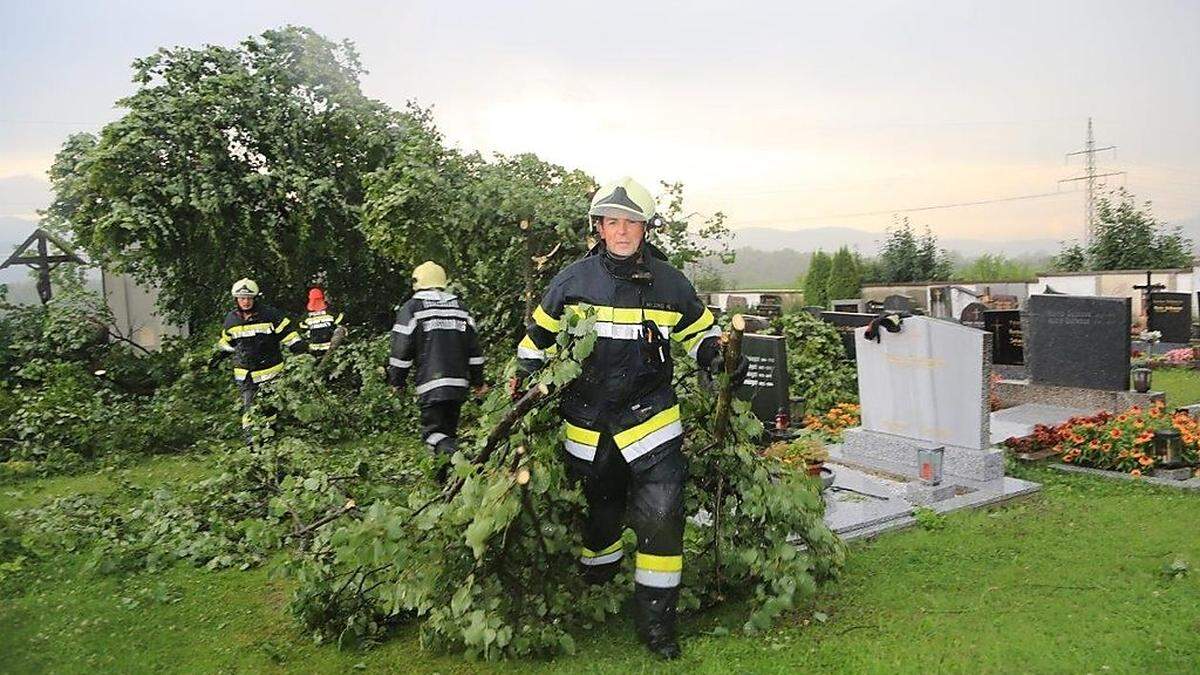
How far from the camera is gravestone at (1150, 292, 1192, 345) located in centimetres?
1412

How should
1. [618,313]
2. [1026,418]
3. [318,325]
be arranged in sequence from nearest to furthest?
1. [618,313]
2. [1026,418]
3. [318,325]

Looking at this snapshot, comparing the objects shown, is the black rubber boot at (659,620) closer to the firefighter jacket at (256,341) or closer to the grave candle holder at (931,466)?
the grave candle holder at (931,466)

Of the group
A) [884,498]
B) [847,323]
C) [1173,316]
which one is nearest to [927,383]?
[884,498]

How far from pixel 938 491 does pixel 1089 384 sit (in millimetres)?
3914

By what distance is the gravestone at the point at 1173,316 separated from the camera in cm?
1412

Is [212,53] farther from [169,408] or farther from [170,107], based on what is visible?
[169,408]

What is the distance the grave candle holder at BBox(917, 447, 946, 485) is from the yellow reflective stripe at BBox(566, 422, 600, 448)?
3.61 m

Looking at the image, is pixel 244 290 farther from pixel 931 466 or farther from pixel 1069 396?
pixel 1069 396

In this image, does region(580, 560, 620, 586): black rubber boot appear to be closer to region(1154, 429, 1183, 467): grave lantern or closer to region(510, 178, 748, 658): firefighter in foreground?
region(510, 178, 748, 658): firefighter in foreground

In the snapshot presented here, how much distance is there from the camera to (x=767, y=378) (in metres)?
8.33

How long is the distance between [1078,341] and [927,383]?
3.17 meters

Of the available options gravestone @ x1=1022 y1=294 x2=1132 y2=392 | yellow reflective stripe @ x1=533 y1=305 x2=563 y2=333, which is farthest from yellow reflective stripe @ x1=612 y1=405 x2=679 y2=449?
gravestone @ x1=1022 y1=294 x2=1132 y2=392

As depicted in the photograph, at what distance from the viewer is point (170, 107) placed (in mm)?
11219

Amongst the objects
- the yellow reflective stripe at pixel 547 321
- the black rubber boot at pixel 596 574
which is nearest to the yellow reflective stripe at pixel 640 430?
the yellow reflective stripe at pixel 547 321
